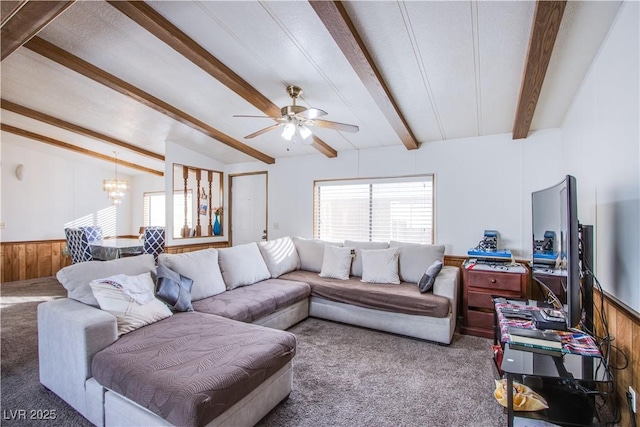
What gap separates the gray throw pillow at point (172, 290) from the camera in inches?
97.2

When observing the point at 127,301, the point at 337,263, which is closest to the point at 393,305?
the point at 337,263

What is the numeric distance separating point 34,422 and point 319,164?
4.17 meters

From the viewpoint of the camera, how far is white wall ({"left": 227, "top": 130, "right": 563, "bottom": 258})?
358cm

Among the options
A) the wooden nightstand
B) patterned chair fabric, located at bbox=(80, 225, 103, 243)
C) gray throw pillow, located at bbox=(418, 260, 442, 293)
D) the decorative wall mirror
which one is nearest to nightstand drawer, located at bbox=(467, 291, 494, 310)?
the wooden nightstand

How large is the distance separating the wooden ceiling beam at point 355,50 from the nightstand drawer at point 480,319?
88.2 inches

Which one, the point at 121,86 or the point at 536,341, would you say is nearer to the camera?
the point at 536,341

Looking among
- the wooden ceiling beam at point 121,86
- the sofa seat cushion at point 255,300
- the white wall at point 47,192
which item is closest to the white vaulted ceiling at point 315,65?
the wooden ceiling beam at point 121,86

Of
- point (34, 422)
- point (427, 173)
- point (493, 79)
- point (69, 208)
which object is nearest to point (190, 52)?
point (493, 79)

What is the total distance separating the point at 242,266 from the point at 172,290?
40.6 inches

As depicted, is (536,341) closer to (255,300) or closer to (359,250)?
(255,300)

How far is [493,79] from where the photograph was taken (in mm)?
2566

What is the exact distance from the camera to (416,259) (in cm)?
369

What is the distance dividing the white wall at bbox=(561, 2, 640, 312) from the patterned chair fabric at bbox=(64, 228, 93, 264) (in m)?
5.65

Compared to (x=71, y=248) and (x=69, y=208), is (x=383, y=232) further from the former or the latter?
(x=69, y=208)
